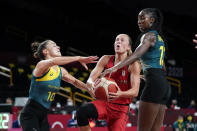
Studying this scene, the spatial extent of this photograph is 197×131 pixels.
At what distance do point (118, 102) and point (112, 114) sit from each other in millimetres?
212

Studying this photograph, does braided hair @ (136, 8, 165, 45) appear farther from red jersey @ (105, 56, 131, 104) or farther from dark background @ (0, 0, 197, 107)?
dark background @ (0, 0, 197, 107)

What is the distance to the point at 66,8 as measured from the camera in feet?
81.1

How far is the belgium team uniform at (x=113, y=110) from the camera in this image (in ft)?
14.8

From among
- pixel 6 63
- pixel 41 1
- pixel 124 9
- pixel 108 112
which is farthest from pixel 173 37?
pixel 108 112

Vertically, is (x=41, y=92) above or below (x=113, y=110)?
above

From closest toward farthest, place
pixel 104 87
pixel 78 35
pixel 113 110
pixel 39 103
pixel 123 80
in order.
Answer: pixel 104 87 → pixel 39 103 → pixel 113 110 → pixel 123 80 → pixel 78 35

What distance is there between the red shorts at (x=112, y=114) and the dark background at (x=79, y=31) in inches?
439

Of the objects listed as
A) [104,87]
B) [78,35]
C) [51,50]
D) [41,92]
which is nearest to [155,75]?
[104,87]

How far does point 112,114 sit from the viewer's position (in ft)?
15.3

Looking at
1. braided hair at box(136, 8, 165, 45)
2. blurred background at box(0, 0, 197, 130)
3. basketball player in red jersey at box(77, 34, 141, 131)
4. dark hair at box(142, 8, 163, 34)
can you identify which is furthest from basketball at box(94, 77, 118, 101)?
blurred background at box(0, 0, 197, 130)

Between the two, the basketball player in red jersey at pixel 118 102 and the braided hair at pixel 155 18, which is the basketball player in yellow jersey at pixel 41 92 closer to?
the basketball player in red jersey at pixel 118 102

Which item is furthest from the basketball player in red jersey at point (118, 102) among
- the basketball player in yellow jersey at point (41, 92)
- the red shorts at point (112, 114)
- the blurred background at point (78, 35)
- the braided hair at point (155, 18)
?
the blurred background at point (78, 35)

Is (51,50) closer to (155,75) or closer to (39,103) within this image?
(39,103)

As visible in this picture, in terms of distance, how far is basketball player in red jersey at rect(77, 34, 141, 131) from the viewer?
4.52 meters
